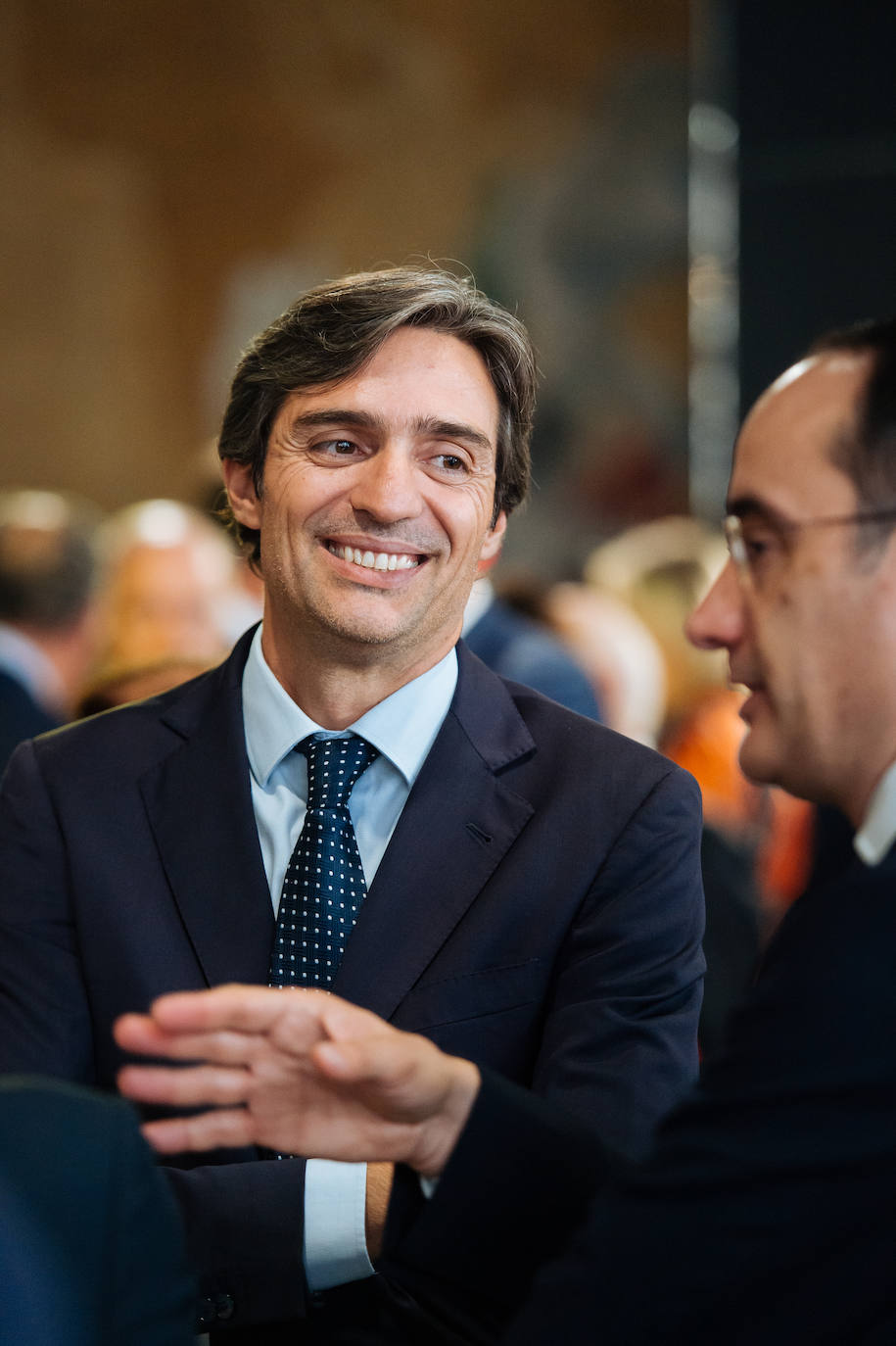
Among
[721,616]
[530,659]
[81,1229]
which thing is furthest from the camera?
[530,659]

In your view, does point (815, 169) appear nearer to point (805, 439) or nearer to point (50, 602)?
point (50, 602)

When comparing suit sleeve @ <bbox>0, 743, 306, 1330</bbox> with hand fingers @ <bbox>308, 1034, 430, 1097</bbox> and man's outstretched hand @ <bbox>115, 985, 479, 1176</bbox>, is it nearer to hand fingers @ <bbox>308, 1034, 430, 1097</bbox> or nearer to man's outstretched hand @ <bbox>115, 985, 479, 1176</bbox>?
man's outstretched hand @ <bbox>115, 985, 479, 1176</bbox>

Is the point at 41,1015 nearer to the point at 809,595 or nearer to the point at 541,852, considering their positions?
the point at 541,852

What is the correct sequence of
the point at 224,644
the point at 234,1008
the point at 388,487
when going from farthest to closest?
1. the point at 224,644
2. the point at 388,487
3. the point at 234,1008

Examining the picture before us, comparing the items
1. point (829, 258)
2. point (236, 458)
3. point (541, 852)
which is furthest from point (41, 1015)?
point (829, 258)

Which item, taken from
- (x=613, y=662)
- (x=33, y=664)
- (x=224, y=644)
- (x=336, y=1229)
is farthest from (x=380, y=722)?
(x=224, y=644)

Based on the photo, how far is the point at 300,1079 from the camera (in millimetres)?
1409

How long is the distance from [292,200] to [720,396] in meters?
2.67

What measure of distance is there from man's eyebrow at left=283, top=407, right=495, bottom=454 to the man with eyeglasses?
66 cm

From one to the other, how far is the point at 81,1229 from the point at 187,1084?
32 centimetres

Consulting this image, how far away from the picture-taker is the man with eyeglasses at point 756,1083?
115 cm

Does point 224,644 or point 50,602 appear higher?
point 50,602

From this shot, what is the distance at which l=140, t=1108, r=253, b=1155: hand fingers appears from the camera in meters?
1.34

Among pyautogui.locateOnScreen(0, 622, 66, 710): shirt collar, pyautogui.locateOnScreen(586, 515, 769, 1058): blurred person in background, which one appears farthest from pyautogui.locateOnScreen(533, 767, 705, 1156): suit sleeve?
pyautogui.locateOnScreen(0, 622, 66, 710): shirt collar
